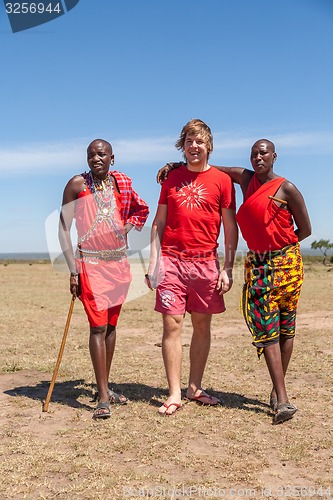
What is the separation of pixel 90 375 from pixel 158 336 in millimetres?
2911

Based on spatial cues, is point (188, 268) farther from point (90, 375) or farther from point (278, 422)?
point (90, 375)

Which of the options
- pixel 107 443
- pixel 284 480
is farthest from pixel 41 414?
pixel 284 480

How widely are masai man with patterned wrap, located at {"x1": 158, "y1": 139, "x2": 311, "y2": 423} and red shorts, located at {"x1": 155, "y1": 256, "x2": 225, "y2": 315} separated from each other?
29cm

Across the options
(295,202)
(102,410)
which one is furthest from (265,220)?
(102,410)

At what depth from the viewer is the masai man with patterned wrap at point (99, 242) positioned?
4.82 meters

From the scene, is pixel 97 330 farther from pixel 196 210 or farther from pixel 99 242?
pixel 196 210

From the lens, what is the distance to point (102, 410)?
4.61 m

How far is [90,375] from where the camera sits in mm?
6172

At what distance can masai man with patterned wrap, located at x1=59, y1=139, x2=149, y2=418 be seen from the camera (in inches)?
190

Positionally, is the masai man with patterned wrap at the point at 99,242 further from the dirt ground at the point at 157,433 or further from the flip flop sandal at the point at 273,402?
the flip flop sandal at the point at 273,402

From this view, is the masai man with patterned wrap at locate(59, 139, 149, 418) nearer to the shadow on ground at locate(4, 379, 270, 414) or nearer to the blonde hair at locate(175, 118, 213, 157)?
the shadow on ground at locate(4, 379, 270, 414)

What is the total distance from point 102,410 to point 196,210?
180 centimetres

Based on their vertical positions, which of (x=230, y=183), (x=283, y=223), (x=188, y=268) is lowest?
(x=188, y=268)

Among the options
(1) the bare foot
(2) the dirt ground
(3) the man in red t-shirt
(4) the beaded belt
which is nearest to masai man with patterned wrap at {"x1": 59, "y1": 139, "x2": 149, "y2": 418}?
(4) the beaded belt
